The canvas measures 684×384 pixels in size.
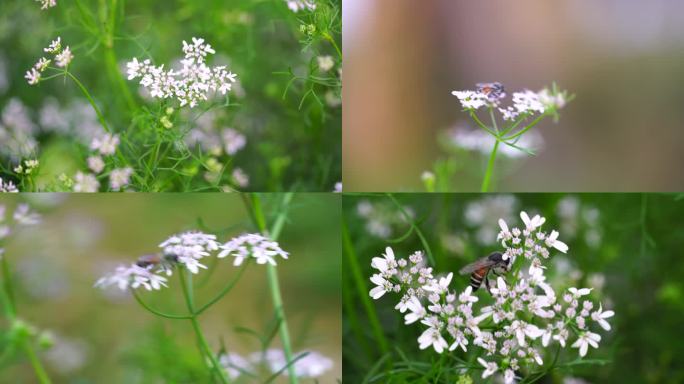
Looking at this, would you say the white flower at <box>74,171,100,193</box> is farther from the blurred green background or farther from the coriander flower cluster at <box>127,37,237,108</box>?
the coriander flower cluster at <box>127,37,237,108</box>

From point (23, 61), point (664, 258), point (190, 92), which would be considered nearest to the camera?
point (190, 92)

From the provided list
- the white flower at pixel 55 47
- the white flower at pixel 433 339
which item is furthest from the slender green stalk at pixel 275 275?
the white flower at pixel 55 47

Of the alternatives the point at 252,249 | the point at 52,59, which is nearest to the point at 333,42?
the point at 252,249

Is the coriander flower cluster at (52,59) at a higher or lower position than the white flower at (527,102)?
higher

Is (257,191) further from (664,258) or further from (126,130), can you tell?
(664,258)

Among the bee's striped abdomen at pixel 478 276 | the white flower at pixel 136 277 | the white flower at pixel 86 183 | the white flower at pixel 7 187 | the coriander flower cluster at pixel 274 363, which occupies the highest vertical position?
the white flower at pixel 7 187

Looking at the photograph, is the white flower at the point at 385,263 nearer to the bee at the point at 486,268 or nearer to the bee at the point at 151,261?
the bee at the point at 486,268

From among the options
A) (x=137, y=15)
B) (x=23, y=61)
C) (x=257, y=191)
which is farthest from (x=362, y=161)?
(x=23, y=61)

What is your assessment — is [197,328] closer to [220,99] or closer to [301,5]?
[220,99]
